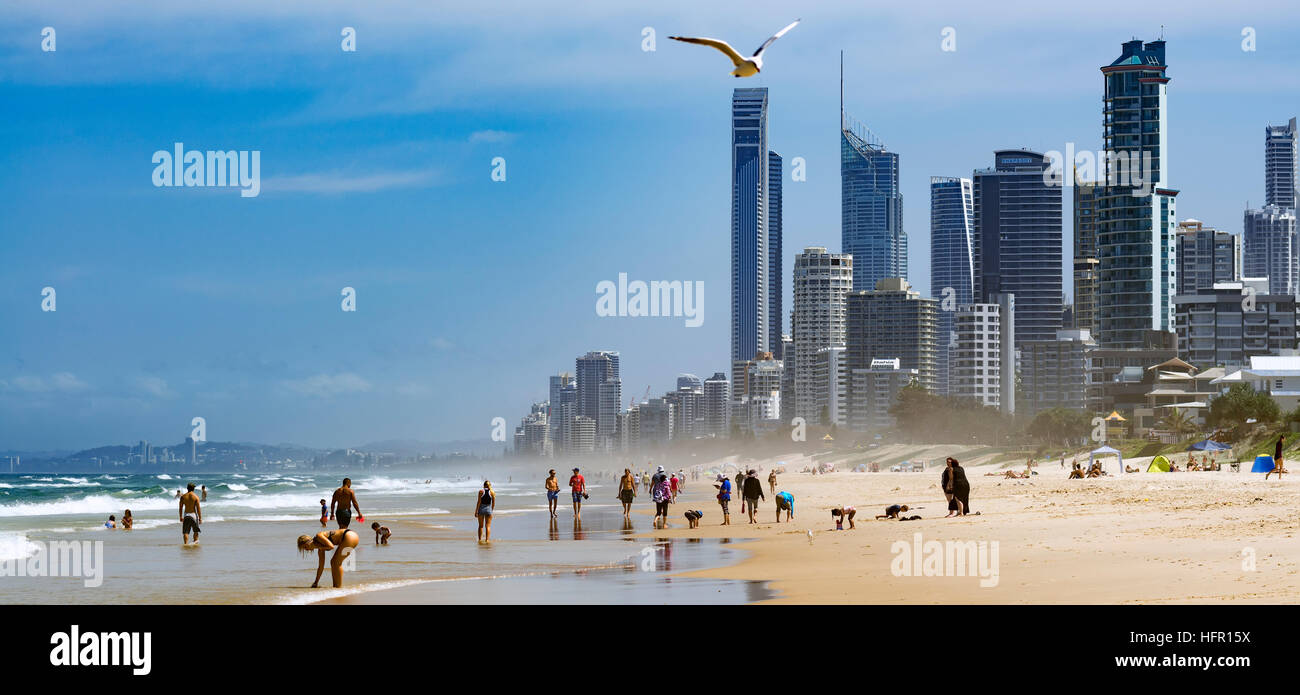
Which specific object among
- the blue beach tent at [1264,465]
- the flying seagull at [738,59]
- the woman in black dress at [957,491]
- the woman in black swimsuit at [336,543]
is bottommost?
the blue beach tent at [1264,465]

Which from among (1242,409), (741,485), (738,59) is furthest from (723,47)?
(1242,409)

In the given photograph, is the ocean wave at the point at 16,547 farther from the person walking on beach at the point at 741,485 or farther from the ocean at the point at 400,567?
the person walking on beach at the point at 741,485

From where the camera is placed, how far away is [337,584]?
18297 millimetres

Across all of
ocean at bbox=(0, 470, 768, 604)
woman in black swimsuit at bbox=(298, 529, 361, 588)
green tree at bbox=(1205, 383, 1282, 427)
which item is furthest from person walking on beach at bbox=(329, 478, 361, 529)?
green tree at bbox=(1205, 383, 1282, 427)

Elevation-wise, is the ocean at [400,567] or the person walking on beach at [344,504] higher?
the person walking on beach at [344,504]

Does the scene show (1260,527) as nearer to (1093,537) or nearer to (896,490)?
(1093,537)

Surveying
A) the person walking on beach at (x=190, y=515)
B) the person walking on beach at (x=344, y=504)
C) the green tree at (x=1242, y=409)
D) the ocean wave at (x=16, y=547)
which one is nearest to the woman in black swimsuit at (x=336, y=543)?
the person walking on beach at (x=344, y=504)

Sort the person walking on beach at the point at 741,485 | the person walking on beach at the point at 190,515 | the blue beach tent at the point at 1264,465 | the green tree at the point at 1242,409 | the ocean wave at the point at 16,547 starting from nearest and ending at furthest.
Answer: the ocean wave at the point at 16,547 → the person walking on beach at the point at 190,515 → the person walking on beach at the point at 741,485 → the blue beach tent at the point at 1264,465 → the green tree at the point at 1242,409

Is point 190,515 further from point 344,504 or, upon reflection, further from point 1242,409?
point 1242,409

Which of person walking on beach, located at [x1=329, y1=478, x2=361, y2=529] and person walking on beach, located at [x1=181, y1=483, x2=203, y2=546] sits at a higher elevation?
person walking on beach, located at [x1=329, y1=478, x2=361, y2=529]

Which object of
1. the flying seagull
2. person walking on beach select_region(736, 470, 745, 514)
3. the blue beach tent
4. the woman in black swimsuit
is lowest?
person walking on beach select_region(736, 470, 745, 514)

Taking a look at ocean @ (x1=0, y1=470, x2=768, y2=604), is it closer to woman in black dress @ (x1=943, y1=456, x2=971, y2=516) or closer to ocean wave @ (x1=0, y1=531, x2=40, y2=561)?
ocean wave @ (x1=0, y1=531, x2=40, y2=561)
